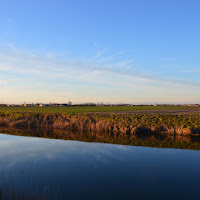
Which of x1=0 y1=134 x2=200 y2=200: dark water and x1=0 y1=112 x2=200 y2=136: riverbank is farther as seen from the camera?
x1=0 y1=112 x2=200 y2=136: riverbank

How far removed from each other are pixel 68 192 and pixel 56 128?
30889 millimetres

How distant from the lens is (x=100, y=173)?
14844 millimetres

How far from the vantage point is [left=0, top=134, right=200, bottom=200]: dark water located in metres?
11.5

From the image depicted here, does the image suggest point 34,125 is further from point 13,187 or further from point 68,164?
point 13,187

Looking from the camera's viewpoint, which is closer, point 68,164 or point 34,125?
point 68,164

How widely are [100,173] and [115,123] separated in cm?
2378

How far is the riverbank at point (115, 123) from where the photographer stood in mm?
34091

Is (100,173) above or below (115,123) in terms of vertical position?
below

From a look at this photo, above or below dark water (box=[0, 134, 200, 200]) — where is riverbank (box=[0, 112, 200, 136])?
above

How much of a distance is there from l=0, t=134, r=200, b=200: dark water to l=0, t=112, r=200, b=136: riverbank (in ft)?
39.6

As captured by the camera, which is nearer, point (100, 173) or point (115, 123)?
point (100, 173)

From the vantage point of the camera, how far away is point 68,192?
11523mm

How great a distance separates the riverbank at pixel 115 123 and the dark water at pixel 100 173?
39.6 ft

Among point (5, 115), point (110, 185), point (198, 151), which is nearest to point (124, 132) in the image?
point (198, 151)
